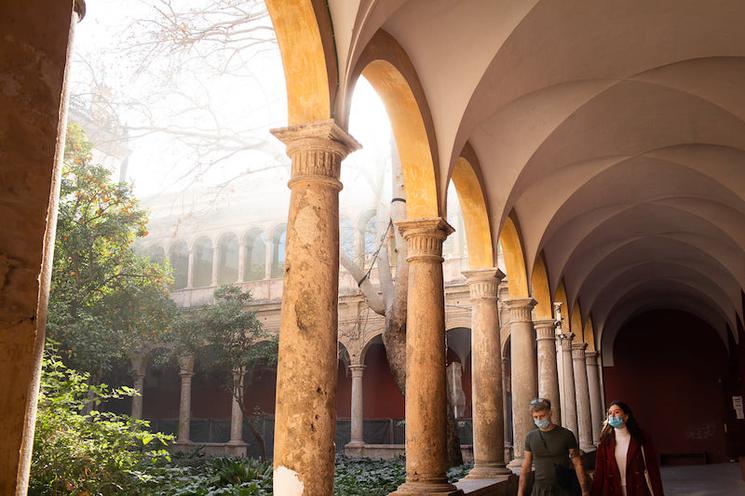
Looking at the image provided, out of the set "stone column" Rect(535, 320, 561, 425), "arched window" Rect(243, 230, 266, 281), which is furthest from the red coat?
"arched window" Rect(243, 230, 266, 281)

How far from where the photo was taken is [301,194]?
14.0ft

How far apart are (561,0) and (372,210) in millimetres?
13402

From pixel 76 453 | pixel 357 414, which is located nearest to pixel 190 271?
pixel 357 414

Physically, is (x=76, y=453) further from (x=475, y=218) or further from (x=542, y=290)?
(x=542, y=290)

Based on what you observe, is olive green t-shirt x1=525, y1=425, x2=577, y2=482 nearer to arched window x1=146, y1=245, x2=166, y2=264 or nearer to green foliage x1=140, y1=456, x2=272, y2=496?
green foliage x1=140, y1=456, x2=272, y2=496

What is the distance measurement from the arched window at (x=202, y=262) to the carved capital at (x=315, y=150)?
18047mm

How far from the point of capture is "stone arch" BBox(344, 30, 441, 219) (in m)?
6.24

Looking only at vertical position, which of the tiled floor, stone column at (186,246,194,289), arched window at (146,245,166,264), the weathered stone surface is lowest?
the tiled floor

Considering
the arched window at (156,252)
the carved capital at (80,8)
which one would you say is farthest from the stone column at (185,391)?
the carved capital at (80,8)

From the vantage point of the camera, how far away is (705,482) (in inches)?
520

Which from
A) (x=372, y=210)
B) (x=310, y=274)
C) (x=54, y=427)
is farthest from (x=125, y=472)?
(x=372, y=210)

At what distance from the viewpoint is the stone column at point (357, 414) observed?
1788 cm

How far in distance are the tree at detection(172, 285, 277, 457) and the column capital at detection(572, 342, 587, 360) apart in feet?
23.3

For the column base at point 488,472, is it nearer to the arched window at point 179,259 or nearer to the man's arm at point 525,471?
the man's arm at point 525,471
